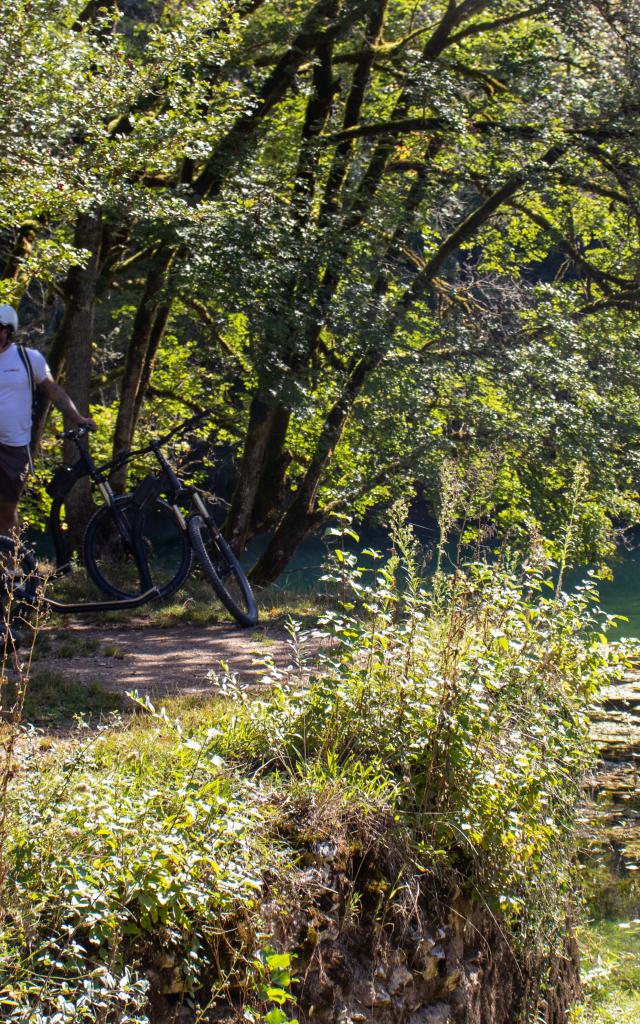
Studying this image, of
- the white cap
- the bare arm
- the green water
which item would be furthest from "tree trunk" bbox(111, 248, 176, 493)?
the white cap

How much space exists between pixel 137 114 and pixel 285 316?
239 centimetres

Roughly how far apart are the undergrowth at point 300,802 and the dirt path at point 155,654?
126cm

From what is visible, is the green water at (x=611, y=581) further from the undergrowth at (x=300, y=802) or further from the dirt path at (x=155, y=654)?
the undergrowth at (x=300, y=802)

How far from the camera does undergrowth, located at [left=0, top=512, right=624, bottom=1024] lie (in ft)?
10.4

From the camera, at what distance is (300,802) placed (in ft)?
14.0

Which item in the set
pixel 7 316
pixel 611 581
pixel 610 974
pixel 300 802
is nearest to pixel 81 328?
pixel 7 316

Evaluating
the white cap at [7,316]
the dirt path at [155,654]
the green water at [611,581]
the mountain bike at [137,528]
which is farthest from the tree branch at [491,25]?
the green water at [611,581]

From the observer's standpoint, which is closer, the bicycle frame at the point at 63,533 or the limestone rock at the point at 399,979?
the limestone rock at the point at 399,979

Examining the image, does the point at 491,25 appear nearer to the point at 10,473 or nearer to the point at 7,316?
the point at 7,316

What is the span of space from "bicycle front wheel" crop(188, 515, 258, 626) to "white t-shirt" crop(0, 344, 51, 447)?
1717 millimetres

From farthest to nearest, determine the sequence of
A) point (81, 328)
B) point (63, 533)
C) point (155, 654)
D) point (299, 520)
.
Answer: point (299, 520) → point (81, 328) → point (63, 533) → point (155, 654)

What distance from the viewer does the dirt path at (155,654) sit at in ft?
23.5

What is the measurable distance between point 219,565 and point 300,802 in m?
4.74

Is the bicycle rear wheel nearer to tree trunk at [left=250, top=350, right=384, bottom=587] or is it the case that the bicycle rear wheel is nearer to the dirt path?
the dirt path
